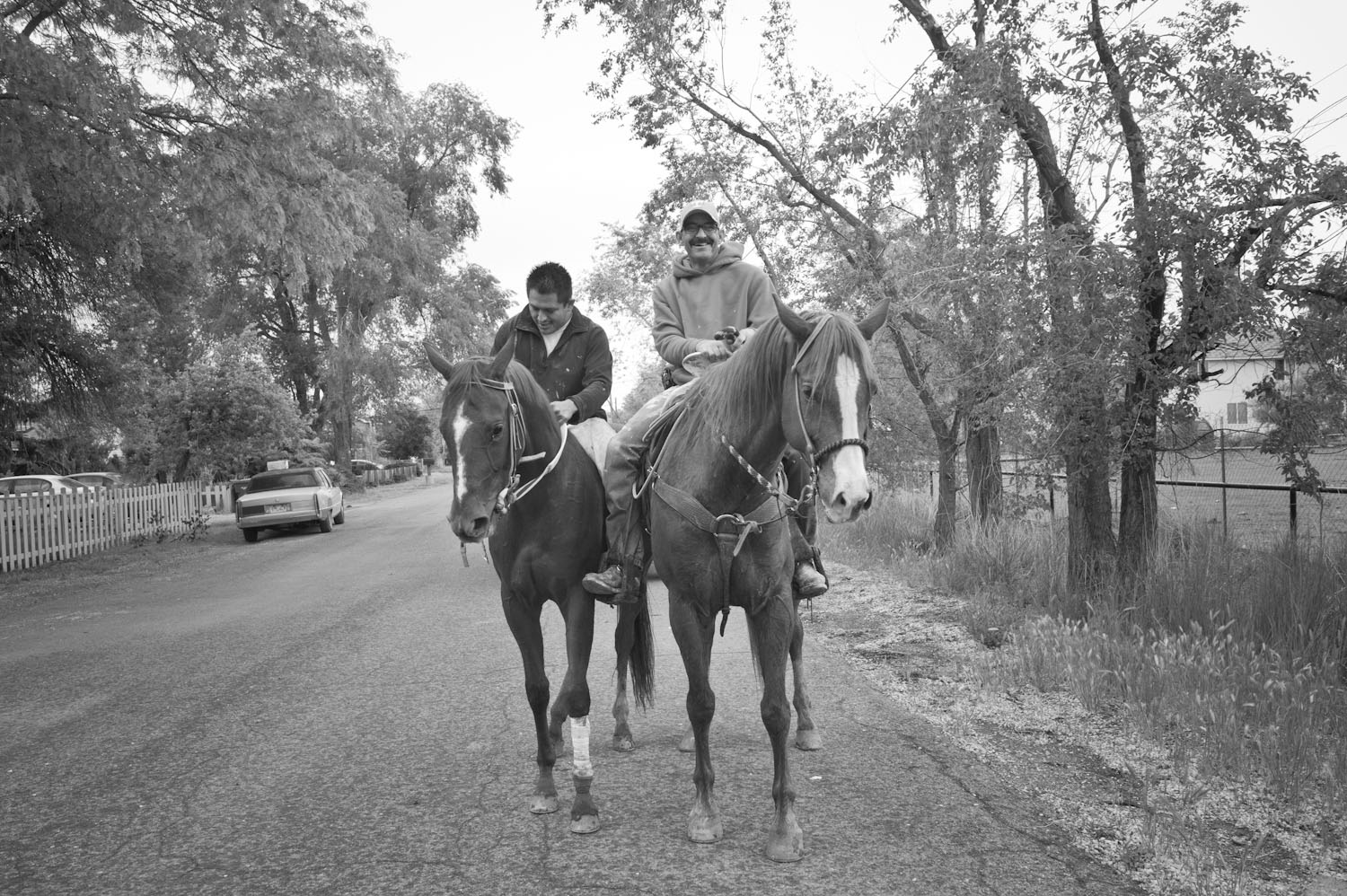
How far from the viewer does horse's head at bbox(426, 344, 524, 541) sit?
153 inches

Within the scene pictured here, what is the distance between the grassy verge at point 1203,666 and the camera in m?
4.04

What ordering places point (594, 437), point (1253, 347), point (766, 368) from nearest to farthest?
1. point (766, 368)
2. point (594, 437)
3. point (1253, 347)

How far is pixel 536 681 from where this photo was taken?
14.7 feet

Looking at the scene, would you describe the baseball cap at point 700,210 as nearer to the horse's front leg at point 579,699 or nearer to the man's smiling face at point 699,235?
the man's smiling face at point 699,235

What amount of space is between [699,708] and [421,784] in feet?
5.46

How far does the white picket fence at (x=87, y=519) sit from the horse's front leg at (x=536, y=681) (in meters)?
14.3

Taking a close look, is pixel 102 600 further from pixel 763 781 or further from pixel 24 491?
pixel 24 491

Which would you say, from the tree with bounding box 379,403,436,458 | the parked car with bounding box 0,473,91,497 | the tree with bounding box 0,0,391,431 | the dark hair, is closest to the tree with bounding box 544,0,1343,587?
the dark hair

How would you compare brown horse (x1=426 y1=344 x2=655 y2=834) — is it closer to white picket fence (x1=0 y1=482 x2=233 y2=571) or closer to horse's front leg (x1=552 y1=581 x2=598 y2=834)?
horse's front leg (x1=552 y1=581 x2=598 y2=834)

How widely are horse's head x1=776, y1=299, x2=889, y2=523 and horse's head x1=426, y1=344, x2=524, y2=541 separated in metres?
1.33

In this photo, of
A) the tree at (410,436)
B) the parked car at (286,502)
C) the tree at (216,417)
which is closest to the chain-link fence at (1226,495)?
the parked car at (286,502)

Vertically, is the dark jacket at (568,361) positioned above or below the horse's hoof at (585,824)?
above

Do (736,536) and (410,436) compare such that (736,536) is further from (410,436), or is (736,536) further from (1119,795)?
(410,436)

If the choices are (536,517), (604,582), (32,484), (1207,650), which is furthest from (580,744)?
(32,484)
